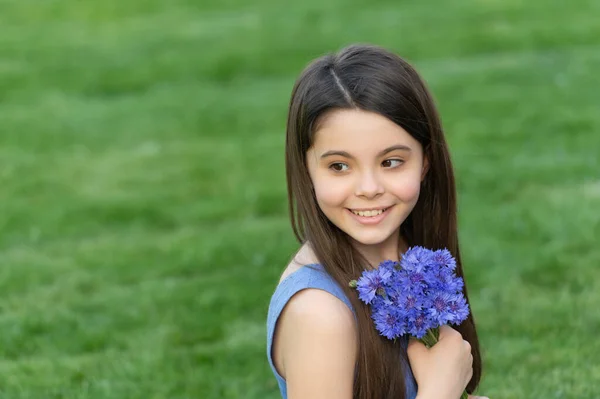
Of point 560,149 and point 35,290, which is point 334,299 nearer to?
point 35,290

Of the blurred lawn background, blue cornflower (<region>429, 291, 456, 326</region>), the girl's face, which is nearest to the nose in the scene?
the girl's face

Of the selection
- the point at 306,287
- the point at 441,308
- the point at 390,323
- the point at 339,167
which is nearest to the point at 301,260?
the point at 306,287

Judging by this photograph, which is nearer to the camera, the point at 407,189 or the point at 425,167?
the point at 407,189

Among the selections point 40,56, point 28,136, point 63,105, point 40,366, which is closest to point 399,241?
point 40,366

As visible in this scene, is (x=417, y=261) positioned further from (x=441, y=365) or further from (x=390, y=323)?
(x=441, y=365)

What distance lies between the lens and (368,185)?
9.05ft

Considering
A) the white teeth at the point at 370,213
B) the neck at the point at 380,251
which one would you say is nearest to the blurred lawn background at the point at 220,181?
the neck at the point at 380,251

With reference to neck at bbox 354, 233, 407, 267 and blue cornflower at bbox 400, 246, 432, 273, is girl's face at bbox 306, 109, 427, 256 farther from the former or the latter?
blue cornflower at bbox 400, 246, 432, 273

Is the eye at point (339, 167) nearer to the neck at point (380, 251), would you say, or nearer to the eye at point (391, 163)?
the eye at point (391, 163)

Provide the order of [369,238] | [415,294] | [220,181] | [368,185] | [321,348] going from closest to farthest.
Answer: [415,294]
[321,348]
[368,185]
[369,238]
[220,181]

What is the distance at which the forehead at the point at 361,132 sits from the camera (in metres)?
2.75

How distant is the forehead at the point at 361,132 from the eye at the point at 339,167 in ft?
0.17

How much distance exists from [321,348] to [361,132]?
0.57 meters

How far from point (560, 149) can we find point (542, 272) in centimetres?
214
